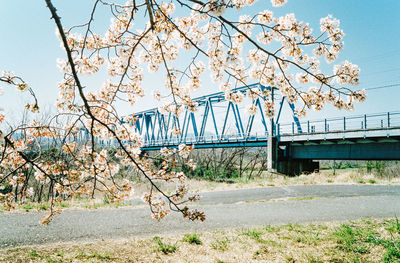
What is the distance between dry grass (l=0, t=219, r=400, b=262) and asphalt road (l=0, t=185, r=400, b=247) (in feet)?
2.21

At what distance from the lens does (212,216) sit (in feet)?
21.1

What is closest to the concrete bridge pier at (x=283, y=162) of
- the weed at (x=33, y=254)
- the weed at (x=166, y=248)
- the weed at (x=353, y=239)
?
the weed at (x=353, y=239)

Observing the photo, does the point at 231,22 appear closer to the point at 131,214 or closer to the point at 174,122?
the point at 174,122

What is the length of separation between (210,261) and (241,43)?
3257 mm

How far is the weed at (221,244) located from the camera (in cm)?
413

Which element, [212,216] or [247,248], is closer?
[247,248]

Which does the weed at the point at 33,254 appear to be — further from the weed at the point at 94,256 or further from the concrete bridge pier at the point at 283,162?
the concrete bridge pier at the point at 283,162

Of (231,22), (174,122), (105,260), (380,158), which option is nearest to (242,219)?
(105,260)

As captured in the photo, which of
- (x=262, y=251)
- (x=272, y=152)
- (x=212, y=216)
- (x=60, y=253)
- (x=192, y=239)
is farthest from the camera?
(x=272, y=152)

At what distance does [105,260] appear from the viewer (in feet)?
11.9

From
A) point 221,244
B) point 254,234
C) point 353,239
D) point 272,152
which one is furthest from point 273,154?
point 221,244

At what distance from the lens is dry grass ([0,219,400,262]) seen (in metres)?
3.58

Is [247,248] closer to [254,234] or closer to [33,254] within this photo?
[254,234]

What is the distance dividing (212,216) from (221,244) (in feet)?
7.09
